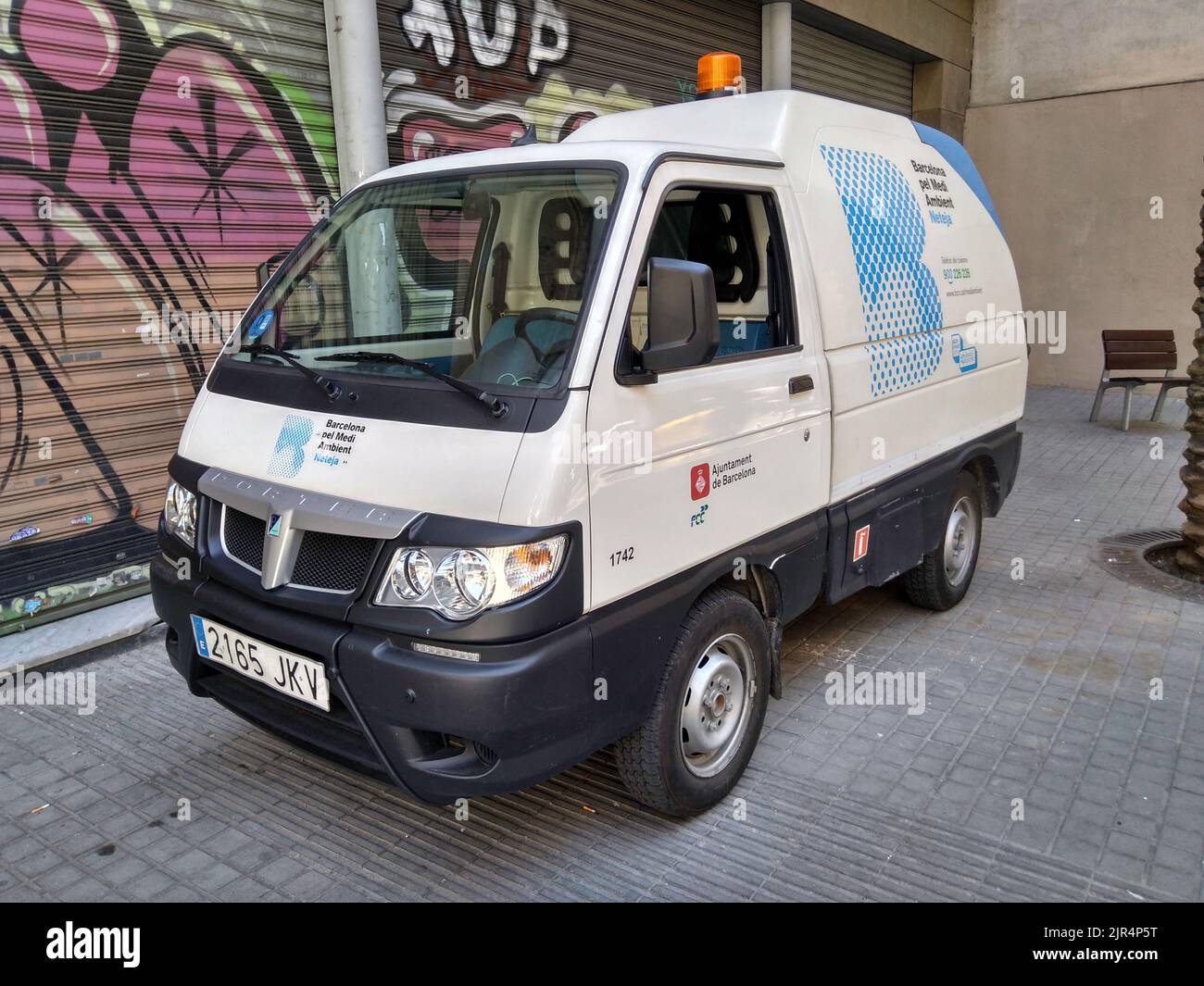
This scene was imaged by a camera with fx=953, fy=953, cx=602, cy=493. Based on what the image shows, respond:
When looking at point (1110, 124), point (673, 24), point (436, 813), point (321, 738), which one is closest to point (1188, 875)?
point (436, 813)

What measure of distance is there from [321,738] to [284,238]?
13.4 ft

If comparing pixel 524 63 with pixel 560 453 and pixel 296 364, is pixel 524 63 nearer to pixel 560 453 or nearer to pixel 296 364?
pixel 296 364

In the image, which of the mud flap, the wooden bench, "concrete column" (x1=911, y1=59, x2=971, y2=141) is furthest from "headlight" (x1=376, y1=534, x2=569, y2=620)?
"concrete column" (x1=911, y1=59, x2=971, y2=141)

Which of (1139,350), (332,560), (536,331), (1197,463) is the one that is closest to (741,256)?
(536,331)

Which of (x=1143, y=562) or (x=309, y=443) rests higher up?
(x=309, y=443)

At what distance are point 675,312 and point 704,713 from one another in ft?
4.72

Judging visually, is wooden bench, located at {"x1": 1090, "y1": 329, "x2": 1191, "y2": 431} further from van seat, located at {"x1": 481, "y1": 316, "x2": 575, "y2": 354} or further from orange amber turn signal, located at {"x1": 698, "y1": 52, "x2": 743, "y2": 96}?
van seat, located at {"x1": 481, "y1": 316, "x2": 575, "y2": 354}

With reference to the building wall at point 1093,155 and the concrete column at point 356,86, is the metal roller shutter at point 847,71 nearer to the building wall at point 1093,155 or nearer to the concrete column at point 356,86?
the building wall at point 1093,155

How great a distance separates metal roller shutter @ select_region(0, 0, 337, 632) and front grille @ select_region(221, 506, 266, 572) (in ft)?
8.31

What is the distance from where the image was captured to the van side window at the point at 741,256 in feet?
12.0

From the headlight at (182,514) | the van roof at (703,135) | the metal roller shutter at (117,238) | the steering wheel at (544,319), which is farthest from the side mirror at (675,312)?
the metal roller shutter at (117,238)

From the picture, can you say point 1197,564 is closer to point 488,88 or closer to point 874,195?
point 874,195

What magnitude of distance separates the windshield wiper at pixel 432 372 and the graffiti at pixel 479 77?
12.2 feet

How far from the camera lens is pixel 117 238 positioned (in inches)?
205
